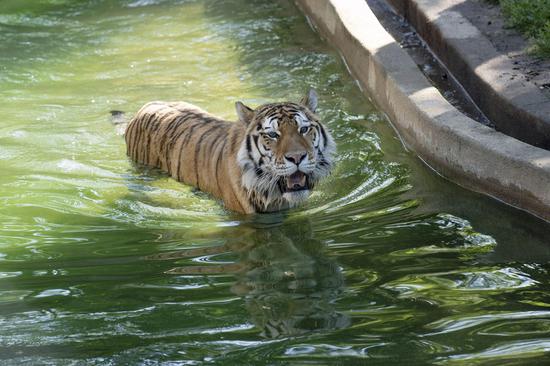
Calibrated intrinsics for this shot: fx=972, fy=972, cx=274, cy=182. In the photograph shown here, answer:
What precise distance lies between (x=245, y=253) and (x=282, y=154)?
2.25 ft

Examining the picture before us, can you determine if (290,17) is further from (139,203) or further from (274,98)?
(139,203)

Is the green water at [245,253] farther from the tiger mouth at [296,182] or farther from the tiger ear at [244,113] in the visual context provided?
the tiger ear at [244,113]

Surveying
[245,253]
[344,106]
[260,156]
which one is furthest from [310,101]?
[344,106]

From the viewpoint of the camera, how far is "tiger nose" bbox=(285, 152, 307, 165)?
5359 mm

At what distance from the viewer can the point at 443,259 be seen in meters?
4.55

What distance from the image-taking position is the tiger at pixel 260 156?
18.0ft

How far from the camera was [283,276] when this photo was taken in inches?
179

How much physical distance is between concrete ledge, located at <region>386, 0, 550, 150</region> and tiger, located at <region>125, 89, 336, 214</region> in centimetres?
123

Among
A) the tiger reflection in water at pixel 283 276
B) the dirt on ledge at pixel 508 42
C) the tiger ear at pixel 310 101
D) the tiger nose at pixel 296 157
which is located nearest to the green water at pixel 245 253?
the tiger reflection in water at pixel 283 276

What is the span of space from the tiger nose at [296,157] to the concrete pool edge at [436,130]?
1.04m

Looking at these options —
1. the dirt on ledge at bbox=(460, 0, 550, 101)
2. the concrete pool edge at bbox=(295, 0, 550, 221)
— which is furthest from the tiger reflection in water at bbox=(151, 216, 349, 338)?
the dirt on ledge at bbox=(460, 0, 550, 101)

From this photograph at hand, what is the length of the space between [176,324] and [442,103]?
3.13 metres

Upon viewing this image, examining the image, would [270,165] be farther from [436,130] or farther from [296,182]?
[436,130]

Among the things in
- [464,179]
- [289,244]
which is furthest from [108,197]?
[464,179]
